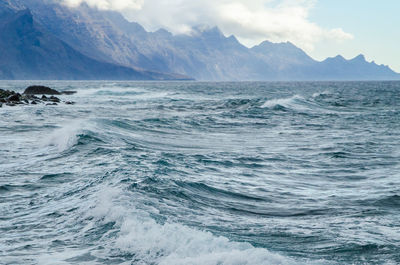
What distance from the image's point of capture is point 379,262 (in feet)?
23.0

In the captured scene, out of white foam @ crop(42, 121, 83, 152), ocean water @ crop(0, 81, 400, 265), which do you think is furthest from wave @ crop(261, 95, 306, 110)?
white foam @ crop(42, 121, 83, 152)

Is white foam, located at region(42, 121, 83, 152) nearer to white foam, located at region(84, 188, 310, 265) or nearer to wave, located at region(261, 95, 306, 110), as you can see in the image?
white foam, located at region(84, 188, 310, 265)

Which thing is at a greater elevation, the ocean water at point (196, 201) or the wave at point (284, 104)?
the wave at point (284, 104)

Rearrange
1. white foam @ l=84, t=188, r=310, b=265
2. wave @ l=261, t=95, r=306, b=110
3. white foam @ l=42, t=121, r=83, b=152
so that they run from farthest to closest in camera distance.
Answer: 1. wave @ l=261, t=95, r=306, b=110
2. white foam @ l=42, t=121, r=83, b=152
3. white foam @ l=84, t=188, r=310, b=265

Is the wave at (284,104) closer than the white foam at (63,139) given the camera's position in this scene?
No

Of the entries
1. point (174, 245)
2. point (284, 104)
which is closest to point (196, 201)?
point (174, 245)

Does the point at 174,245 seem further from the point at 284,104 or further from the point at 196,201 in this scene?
the point at 284,104

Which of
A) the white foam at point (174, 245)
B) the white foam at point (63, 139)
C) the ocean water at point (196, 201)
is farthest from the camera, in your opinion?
the white foam at point (63, 139)

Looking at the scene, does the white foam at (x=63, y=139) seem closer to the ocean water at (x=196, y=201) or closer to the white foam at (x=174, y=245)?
the ocean water at (x=196, y=201)

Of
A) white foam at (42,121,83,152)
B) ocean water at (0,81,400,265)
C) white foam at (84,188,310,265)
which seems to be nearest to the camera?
white foam at (84,188,310,265)

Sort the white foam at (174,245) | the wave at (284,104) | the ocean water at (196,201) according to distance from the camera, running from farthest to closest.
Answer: the wave at (284,104) → the ocean water at (196,201) → the white foam at (174,245)

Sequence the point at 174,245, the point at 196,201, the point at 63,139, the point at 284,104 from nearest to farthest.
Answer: the point at 174,245 < the point at 196,201 < the point at 63,139 < the point at 284,104

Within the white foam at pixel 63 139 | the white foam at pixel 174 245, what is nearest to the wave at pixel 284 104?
the white foam at pixel 63 139

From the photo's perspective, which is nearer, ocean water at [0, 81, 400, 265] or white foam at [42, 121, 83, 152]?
ocean water at [0, 81, 400, 265]
